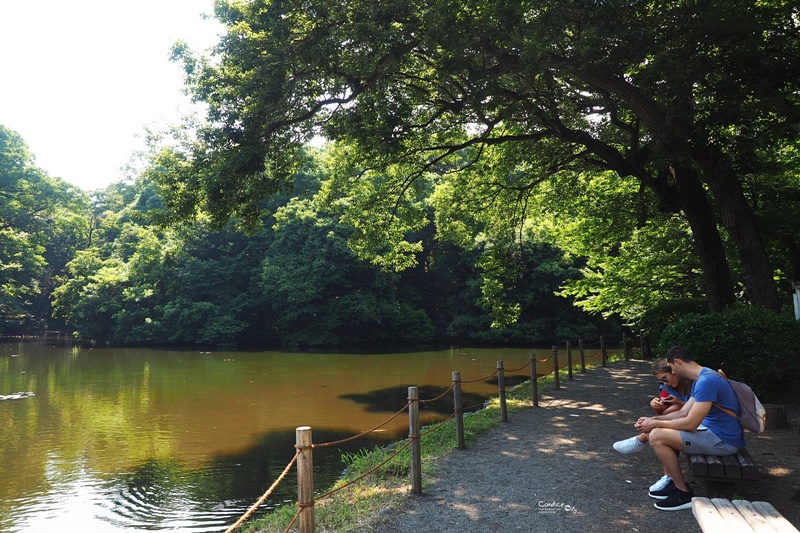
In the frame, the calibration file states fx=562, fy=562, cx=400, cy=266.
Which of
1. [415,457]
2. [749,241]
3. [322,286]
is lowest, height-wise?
[415,457]

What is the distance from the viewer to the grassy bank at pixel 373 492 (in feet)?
18.5

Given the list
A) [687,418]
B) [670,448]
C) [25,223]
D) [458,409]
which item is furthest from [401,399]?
[25,223]

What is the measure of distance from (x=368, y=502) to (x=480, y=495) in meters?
1.21

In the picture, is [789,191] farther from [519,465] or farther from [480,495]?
[480,495]

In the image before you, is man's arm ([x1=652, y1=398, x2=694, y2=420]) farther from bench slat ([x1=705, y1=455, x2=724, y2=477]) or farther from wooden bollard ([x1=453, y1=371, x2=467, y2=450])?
wooden bollard ([x1=453, y1=371, x2=467, y2=450])

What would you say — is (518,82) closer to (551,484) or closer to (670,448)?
(551,484)

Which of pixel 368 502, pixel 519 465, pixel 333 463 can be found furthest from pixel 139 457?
pixel 519 465

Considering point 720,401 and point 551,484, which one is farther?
point 551,484

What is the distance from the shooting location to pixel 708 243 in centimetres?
1224

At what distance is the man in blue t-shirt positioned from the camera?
4809 millimetres

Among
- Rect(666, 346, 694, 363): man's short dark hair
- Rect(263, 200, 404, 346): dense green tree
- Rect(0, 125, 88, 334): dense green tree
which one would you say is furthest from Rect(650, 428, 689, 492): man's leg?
Rect(0, 125, 88, 334): dense green tree

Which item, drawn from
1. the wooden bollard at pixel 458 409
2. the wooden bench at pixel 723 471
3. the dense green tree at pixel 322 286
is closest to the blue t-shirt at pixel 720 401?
the wooden bench at pixel 723 471

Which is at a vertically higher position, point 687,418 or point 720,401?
point 720,401

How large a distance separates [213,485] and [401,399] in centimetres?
807
